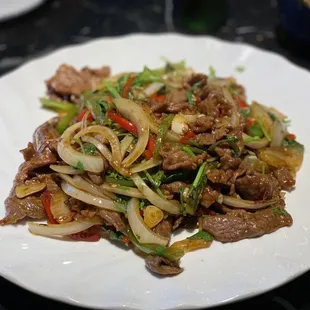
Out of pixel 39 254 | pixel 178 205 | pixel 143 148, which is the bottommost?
pixel 39 254

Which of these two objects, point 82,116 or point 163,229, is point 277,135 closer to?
point 163,229

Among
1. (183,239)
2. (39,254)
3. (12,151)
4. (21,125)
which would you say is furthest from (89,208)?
(21,125)

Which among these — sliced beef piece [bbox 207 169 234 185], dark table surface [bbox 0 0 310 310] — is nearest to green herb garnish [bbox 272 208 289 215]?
sliced beef piece [bbox 207 169 234 185]

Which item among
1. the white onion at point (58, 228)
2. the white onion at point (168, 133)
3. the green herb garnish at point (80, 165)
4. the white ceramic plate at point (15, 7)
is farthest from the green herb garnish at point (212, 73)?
the white ceramic plate at point (15, 7)

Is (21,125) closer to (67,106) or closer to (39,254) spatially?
(67,106)

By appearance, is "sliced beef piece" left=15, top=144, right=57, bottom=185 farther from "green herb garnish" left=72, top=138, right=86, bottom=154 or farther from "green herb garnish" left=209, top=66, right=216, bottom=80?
"green herb garnish" left=209, top=66, right=216, bottom=80

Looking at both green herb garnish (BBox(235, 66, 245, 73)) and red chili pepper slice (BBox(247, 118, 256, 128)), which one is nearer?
red chili pepper slice (BBox(247, 118, 256, 128))
